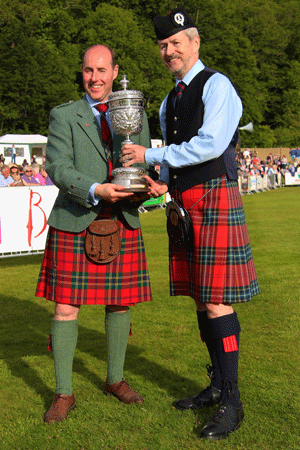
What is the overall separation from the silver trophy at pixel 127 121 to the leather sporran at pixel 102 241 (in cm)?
31

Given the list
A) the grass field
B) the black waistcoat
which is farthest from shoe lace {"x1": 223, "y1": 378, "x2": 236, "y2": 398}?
the black waistcoat

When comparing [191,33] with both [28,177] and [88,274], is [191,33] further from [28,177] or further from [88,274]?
[28,177]

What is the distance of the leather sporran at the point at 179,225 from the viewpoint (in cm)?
304

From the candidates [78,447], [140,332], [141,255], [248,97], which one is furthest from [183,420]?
[248,97]

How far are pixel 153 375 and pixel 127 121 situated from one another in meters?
1.74

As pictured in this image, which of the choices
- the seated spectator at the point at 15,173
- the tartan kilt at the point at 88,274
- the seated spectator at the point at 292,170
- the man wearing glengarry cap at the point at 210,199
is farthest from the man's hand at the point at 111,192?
the seated spectator at the point at 292,170

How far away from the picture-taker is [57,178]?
316 cm

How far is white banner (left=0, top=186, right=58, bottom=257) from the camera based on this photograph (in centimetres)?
786

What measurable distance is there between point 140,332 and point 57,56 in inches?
1388

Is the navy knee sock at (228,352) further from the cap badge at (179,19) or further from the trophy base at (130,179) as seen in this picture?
the cap badge at (179,19)

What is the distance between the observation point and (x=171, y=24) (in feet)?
9.75

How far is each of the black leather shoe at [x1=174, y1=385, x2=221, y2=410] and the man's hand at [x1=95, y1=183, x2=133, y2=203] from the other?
1.18 m

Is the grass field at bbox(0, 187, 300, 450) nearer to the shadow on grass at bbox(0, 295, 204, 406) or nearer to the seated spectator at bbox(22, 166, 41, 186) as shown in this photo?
the shadow on grass at bbox(0, 295, 204, 406)

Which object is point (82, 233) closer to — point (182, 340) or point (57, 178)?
point (57, 178)
